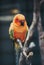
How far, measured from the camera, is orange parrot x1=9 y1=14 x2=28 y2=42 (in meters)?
2.89

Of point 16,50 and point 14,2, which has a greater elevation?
point 14,2

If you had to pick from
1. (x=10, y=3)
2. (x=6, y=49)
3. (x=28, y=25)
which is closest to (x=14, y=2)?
(x=10, y=3)

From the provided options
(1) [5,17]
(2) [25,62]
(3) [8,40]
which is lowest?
(2) [25,62]

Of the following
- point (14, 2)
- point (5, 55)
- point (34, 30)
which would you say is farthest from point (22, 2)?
point (5, 55)

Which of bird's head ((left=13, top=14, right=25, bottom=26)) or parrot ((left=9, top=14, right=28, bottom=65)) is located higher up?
bird's head ((left=13, top=14, right=25, bottom=26))

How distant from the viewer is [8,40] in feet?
9.55

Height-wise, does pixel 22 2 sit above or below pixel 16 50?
above

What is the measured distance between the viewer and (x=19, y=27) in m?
2.90

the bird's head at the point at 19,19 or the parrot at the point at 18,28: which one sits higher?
the bird's head at the point at 19,19

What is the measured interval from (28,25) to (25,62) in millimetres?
319

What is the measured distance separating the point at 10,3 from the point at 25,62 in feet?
1.72

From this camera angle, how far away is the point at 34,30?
2.90 metres

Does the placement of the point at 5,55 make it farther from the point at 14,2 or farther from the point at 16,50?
the point at 14,2

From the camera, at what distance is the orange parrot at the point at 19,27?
114 inches
